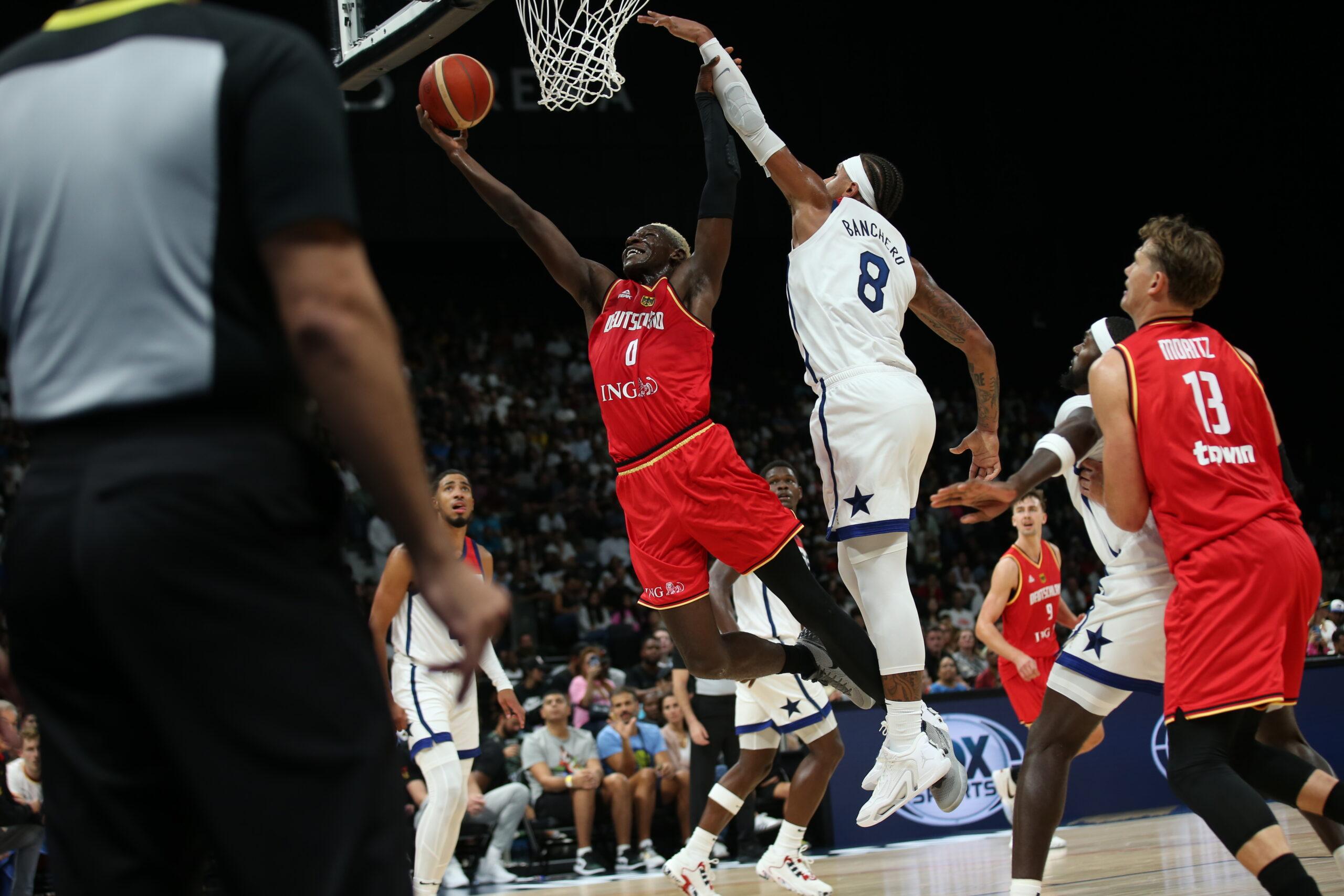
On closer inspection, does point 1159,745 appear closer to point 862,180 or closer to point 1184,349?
point 862,180

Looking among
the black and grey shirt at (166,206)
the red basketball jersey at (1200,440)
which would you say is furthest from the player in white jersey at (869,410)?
the black and grey shirt at (166,206)

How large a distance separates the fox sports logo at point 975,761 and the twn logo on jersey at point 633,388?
5.53m

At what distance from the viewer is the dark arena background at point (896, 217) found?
17.9 meters

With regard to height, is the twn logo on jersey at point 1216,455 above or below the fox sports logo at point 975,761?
above

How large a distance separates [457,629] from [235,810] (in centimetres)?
36

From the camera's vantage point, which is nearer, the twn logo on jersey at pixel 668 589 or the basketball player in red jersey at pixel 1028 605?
the twn logo on jersey at pixel 668 589

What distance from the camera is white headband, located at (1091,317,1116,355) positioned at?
202 inches

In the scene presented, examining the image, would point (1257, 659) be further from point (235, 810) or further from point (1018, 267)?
point (1018, 267)

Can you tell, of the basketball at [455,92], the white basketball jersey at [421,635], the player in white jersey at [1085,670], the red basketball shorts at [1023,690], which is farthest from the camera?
the red basketball shorts at [1023,690]

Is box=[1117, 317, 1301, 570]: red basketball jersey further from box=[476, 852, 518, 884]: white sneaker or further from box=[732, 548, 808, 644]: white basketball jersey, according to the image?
box=[476, 852, 518, 884]: white sneaker

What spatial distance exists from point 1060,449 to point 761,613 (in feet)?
13.9

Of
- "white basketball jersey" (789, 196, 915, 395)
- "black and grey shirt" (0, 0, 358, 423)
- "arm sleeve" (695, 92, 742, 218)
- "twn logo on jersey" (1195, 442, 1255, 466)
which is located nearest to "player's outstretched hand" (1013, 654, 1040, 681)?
"white basketball jersey" (789, 196, 915, 395)

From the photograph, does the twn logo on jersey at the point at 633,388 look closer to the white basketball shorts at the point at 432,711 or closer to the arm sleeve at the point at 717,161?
the arm sleeve at the point at 717,161

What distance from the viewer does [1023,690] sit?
8305 mm
